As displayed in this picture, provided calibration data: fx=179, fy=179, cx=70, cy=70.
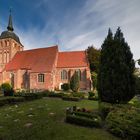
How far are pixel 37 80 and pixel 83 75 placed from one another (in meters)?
11.9

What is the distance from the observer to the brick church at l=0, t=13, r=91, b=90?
149 feet

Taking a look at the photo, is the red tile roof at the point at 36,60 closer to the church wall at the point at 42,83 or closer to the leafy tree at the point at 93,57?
the church wall at the point at 42,83

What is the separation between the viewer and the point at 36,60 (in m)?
48.7

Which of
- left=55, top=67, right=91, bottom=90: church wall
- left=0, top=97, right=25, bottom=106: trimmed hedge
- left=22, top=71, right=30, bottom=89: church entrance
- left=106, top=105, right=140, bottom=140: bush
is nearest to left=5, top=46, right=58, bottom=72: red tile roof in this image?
left=22, top=71, right=30, bottom=89: church entrance

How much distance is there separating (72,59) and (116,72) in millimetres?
35723

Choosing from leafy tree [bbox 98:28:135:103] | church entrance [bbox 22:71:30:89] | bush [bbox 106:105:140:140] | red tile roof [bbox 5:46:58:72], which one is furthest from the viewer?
church entrance [bbox 22:71:30:89]

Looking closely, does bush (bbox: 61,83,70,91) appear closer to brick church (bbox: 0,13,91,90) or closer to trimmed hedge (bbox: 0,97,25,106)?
brick church (bbox: 0,13,91,90)

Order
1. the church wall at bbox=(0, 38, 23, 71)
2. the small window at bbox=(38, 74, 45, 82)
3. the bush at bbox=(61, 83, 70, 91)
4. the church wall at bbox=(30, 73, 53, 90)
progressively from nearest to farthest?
the bush at bbox=(61, 83, 70, 91)
the church wall at bbox=(30, 73, 53, 90)
the small window at bbox=(38, 74, 45, 82)
the church wall at bbox=(0, 38, 23, 71)

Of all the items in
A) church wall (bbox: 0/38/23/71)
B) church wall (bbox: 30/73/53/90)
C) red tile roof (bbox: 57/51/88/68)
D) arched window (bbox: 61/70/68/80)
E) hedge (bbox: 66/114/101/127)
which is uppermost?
church wall (bbox: 0/38/23/71)

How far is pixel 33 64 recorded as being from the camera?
48.1m

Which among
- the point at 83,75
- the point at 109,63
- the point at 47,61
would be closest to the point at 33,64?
the point at 47,61

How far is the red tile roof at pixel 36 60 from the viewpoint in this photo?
46.1 meters

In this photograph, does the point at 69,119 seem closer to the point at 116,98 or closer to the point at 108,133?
the point at 108,133

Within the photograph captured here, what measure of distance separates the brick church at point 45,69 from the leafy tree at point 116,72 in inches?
1218
